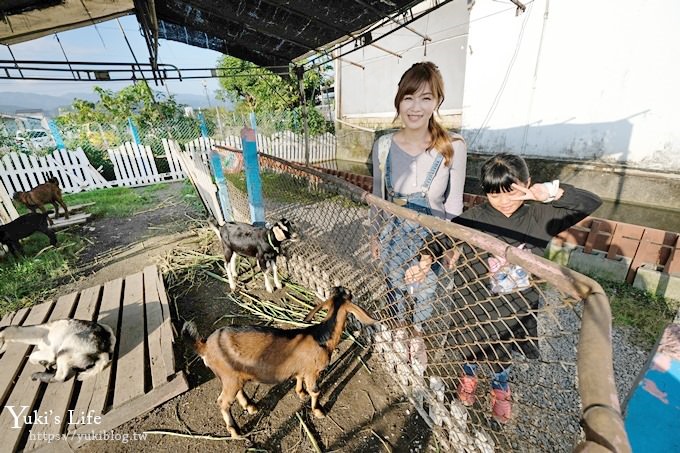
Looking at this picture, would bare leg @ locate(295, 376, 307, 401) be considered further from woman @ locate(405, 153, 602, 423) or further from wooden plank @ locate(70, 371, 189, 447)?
woman @ locate(405, 153, 602, 423)

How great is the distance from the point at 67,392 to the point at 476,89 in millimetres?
11188

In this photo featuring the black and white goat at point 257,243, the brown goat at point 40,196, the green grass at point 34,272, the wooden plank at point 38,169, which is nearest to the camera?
the black and white goat at point 257,243

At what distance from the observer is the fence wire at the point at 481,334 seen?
74 cm

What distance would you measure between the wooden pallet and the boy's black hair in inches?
107

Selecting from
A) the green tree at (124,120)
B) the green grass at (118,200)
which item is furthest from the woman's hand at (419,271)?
the green tree at (124,120)

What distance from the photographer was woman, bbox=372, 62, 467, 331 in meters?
1.75

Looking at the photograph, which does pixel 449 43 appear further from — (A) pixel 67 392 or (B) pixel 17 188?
(B) pixel 17 188

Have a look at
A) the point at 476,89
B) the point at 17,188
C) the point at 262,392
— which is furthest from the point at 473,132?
the point at 17,188

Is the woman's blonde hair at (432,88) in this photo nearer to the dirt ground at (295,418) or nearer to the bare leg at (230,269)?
the dirt ground at (295,418)

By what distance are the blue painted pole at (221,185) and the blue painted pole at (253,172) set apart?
1.15m

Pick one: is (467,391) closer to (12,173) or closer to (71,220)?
(71,220)

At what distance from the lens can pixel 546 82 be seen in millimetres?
7773

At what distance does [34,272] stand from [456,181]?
6.23 meters

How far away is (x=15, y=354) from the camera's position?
251cm
